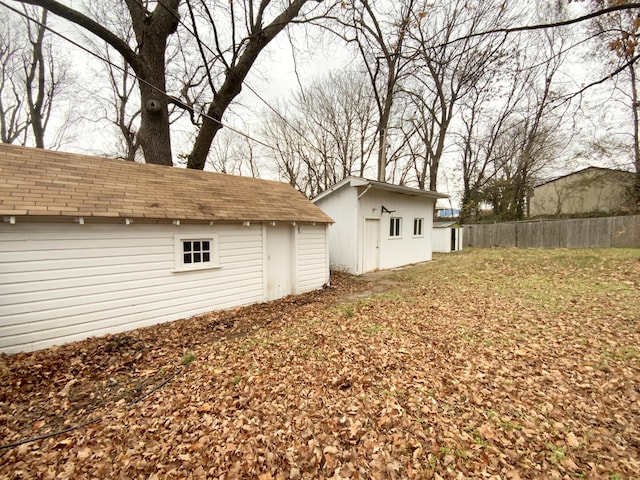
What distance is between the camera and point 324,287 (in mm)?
8781

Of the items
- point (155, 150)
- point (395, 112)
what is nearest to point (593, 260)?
point (395, 112)

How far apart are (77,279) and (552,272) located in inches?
510

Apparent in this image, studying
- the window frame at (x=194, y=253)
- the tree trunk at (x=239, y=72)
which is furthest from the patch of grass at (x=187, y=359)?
the tree trunk at (x=239, y=72)

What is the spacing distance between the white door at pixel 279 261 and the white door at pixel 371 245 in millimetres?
3825

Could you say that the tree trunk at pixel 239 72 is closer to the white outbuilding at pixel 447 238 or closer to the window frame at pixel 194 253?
the window frame at pixel 194 253

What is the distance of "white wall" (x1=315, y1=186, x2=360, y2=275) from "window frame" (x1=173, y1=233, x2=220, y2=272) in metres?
5.70

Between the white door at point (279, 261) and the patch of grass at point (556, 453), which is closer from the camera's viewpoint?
the patch of grass at point (556, 453)

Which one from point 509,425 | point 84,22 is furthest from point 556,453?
point 84,22

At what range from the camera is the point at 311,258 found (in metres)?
8.53

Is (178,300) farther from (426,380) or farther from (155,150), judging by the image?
(155,150)

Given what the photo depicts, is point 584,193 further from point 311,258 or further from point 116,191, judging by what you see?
point 116,191

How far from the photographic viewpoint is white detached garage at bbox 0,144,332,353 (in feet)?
13.6

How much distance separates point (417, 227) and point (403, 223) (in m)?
1.52

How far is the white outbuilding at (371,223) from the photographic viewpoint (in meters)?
10.4
